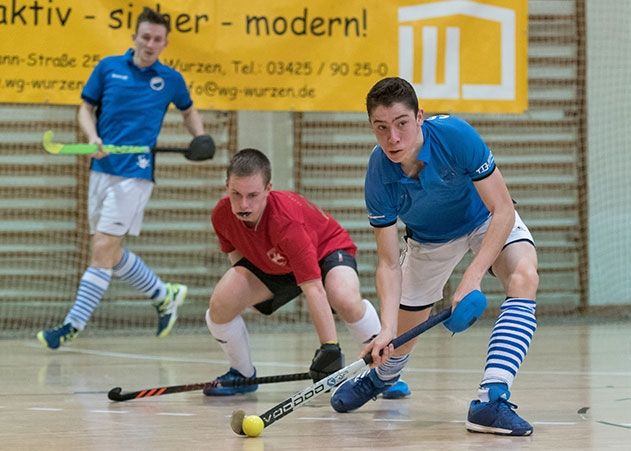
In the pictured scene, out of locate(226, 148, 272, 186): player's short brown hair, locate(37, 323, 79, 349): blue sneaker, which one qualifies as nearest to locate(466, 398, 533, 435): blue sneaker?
locate(226, 148, 272, 186): player's short brown hair

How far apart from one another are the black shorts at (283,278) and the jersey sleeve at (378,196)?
801 mm

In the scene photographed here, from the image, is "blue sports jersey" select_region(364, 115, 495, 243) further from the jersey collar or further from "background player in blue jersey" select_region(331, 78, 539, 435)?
the jersey collar

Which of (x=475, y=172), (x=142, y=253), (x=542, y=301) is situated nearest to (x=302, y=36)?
(x=142, y=253)

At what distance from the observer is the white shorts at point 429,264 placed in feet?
12.2

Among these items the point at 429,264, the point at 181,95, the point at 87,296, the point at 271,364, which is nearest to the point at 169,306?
the point at 87,296

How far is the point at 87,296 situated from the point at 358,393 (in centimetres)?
259

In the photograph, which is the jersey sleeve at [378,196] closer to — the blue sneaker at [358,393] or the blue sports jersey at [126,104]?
the blue sneaker at [358,393]

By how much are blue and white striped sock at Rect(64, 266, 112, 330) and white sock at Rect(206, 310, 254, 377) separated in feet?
6.16

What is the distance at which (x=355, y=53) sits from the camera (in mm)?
7043

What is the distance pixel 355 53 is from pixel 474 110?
0.83m

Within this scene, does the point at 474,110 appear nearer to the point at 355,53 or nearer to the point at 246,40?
the point at 355,53

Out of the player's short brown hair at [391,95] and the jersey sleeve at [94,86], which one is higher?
the jersey sleeve at [94,86]

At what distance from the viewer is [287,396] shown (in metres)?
4.23

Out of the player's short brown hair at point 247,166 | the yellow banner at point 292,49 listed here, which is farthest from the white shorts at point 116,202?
the player's short brown hair at point 247,166
